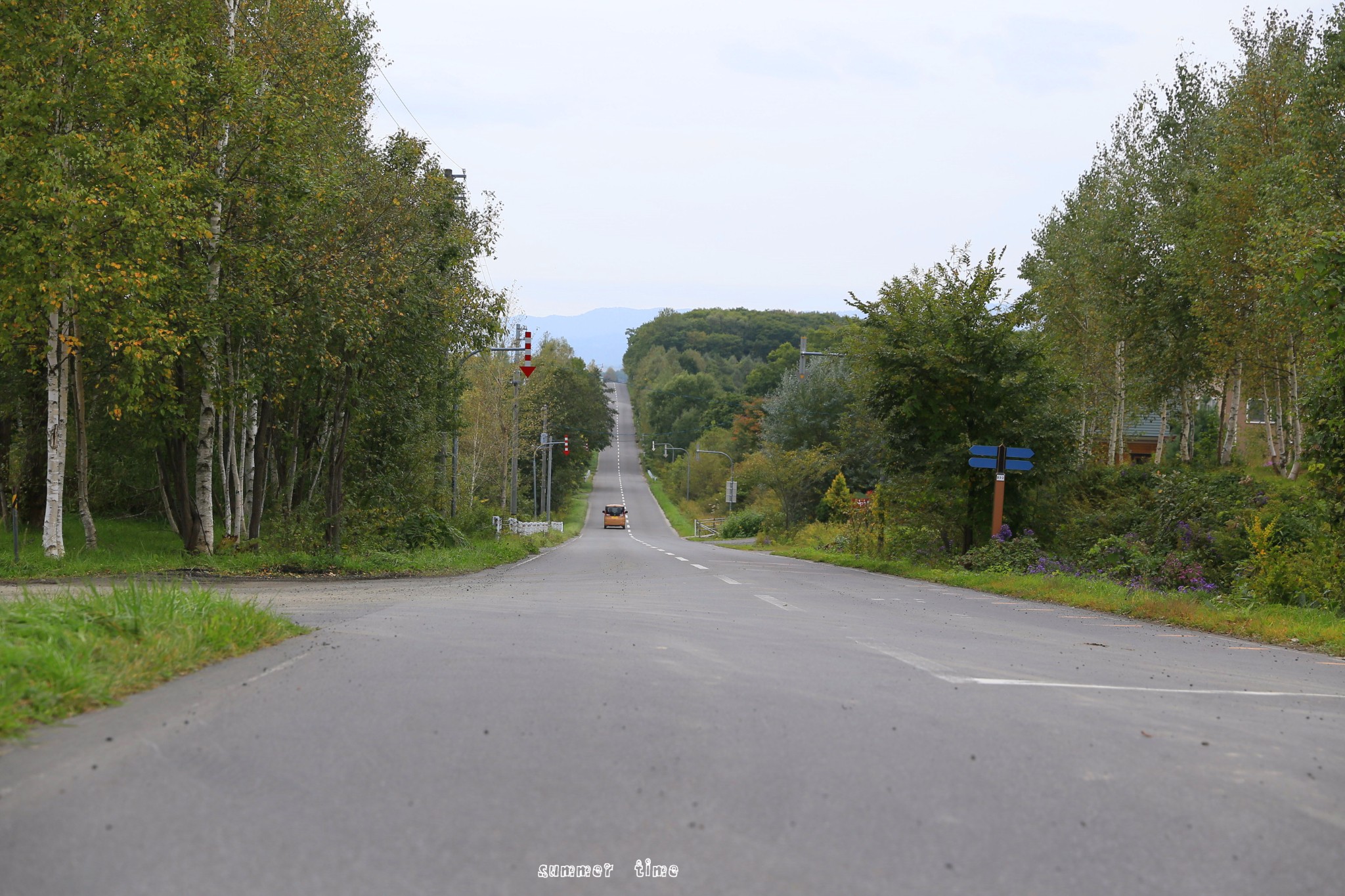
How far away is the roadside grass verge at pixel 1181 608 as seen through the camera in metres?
11.5

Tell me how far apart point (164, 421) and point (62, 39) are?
6900mm

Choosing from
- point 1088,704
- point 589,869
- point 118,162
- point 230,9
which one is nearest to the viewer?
point 589,869

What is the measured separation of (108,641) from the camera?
6820 millimetres

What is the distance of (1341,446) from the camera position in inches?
571

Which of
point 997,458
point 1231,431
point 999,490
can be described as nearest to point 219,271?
point 997,458

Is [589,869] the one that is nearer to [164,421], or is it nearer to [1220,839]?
[1220,839]

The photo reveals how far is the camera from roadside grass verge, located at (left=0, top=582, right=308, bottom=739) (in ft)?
17.8

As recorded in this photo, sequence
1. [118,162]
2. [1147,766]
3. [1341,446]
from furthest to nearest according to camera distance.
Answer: [118,162]
[1341,446]
[1147,766]

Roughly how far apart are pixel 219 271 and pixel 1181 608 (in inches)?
662

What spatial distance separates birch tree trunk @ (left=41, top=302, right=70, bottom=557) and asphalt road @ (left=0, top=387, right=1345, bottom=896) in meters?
11.5

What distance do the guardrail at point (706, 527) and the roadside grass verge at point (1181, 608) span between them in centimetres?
5572

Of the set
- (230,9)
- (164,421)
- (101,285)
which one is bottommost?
(164,421)

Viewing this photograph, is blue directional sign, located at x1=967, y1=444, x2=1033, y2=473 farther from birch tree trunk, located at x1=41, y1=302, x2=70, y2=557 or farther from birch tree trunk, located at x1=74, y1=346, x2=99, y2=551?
birch tree trunk, located at x1=74, y1=346, x2=99, y2=551

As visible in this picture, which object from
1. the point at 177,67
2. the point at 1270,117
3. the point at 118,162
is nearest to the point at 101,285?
the point at 118,162
